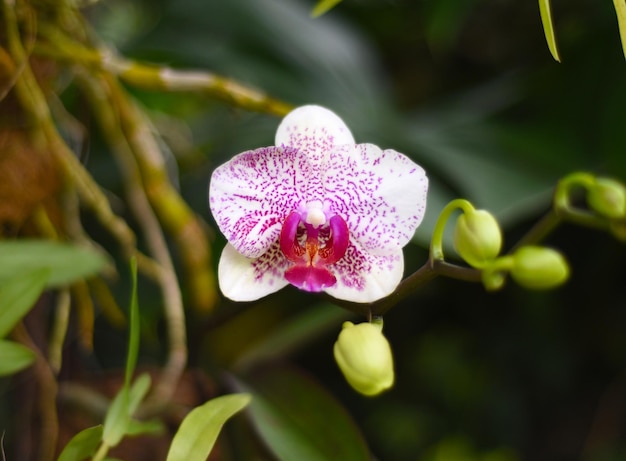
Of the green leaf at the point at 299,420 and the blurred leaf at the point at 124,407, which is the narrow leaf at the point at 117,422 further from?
the green leaf at the point at 299,420

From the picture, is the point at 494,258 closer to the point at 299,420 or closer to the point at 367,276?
the point at 367,276

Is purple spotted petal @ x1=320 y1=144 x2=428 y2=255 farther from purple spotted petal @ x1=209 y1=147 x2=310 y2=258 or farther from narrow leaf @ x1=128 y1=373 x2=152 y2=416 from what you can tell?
narrow leaf @ x1=128 y1=373 x2=152 y2=416

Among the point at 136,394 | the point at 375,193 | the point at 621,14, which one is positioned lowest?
the point at 136,394

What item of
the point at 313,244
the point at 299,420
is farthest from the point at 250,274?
the point at 299,420

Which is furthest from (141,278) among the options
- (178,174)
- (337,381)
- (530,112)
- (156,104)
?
(530,112)

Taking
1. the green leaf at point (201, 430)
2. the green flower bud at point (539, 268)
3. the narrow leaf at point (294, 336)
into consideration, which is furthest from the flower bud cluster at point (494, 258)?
the narrow leaf at point (294, 336)

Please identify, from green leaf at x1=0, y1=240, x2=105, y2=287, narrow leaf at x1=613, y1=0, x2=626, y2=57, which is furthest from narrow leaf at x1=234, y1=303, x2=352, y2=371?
narrow leaf at x1=613, y1=0, x2=626, y2=57
